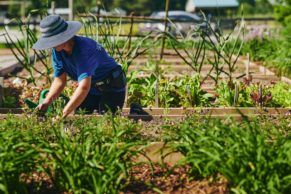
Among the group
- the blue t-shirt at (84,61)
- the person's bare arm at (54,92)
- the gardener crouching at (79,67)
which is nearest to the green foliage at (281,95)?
the gardener crouching at (79,67)

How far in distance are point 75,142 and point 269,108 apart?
8.37 feet

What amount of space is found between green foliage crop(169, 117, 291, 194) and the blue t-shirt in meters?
1.26

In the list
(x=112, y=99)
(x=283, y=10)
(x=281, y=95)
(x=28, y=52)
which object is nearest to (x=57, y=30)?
(x=112, y=99)

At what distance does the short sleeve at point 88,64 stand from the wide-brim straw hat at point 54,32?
218 mm

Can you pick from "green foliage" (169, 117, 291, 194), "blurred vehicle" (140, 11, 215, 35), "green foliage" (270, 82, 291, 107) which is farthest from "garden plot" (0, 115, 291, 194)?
"blurred vehicle" (140, 11, 215, 35)

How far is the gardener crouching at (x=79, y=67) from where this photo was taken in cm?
472

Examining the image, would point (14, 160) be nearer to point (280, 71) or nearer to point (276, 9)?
point (280, 71)

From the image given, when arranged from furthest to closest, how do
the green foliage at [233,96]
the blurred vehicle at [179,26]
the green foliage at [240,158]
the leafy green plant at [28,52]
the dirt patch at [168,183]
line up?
the blurred vehicle at [179,26], the leafy green plant at [28,52], the green foliage at [233,96], the dirt patch at [168,183], the green foliage at [240,158]

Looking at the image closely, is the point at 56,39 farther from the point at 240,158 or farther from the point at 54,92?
the point at 240,158

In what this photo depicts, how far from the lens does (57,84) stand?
5.32 metres

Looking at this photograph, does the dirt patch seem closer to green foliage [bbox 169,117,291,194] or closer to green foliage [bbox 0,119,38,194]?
green foliage [bbox 169,117,291,194]

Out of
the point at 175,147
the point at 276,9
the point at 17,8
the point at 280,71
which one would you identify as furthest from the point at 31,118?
the point at 17,8

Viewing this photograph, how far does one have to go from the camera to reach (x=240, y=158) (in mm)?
3512

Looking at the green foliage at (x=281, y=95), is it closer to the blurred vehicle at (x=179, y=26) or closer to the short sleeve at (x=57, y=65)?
the blurred vehicle at (x=179, y=26)
